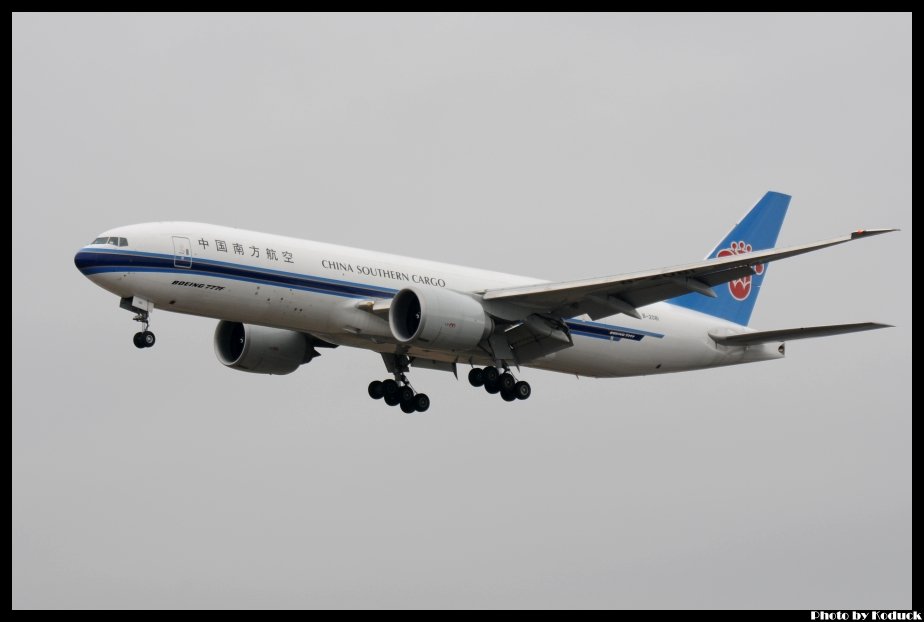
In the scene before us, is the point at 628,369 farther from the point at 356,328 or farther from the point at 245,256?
the point at 245,256

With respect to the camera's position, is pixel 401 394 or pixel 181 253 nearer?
pixel 181 253

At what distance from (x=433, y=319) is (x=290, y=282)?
4018 millimetres

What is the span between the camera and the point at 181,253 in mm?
41406

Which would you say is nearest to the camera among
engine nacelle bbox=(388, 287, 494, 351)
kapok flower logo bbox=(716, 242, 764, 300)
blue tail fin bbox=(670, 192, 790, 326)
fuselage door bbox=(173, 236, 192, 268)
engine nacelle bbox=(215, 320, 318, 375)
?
fuselage door bbox=(173, 236, 192, 268)

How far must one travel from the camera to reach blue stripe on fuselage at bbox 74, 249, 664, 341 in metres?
41.0

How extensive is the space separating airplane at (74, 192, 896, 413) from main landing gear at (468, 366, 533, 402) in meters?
0.03

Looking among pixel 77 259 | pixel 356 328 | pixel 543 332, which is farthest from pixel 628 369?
pixel 77 259

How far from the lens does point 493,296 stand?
45.8m

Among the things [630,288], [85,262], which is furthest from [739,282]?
[85,262]

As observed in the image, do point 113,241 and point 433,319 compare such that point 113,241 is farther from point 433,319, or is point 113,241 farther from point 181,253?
point 433,319

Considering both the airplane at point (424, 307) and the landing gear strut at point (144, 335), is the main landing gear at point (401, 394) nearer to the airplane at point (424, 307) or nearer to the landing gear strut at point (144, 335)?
the airplane at point (424, 307)

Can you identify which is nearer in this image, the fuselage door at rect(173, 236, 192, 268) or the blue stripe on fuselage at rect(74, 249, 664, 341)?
the blue stripe on fuselage at rect(74, 249, 664, 341)

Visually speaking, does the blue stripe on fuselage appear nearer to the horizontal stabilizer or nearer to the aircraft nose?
the aircraft nose

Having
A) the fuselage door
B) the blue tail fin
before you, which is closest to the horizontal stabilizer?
the blue tail fin
